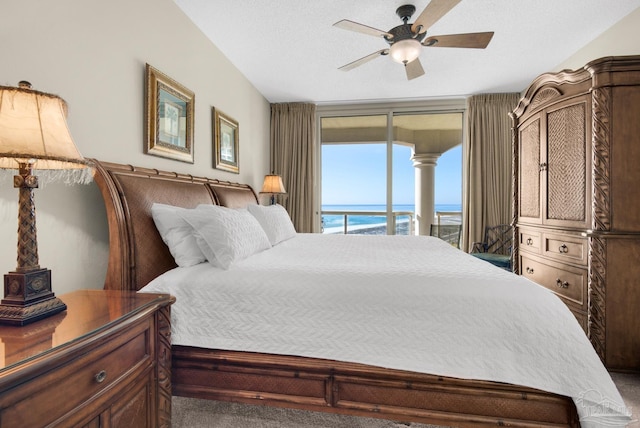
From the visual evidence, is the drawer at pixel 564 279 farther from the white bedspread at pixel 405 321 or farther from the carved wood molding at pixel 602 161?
the white bedspread at pixel 405 321

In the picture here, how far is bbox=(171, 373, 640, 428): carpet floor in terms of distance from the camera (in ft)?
5.13

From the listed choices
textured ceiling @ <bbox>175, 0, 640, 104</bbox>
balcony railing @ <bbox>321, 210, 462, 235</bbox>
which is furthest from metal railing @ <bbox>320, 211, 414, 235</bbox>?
textured ceiling @ <bbox>175, 0, 640, 104</bbox>

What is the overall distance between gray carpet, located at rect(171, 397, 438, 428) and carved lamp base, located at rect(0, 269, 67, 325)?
38.2 inches

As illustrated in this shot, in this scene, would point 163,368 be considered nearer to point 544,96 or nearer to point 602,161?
point 602,161

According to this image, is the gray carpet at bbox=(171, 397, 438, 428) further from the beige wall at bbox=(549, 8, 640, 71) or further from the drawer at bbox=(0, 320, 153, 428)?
the beige wall at bbox=(549, 8, 640, 71)

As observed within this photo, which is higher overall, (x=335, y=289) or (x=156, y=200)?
(x=156, y=200)

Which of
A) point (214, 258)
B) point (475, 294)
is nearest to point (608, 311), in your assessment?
point (475, 294)

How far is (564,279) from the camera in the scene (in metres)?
2.51

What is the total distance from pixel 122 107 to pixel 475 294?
87.8 inches

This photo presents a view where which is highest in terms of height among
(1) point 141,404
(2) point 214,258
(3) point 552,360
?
(2) point 214,258

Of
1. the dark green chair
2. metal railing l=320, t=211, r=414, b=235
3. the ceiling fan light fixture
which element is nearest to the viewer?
the ceiling fan light fixture

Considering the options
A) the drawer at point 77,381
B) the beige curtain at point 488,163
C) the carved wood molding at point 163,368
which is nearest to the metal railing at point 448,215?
the beige curtain at point 488,163

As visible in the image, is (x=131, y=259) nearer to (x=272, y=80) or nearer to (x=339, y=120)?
(x=272, y=80)

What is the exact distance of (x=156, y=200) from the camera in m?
1.86
